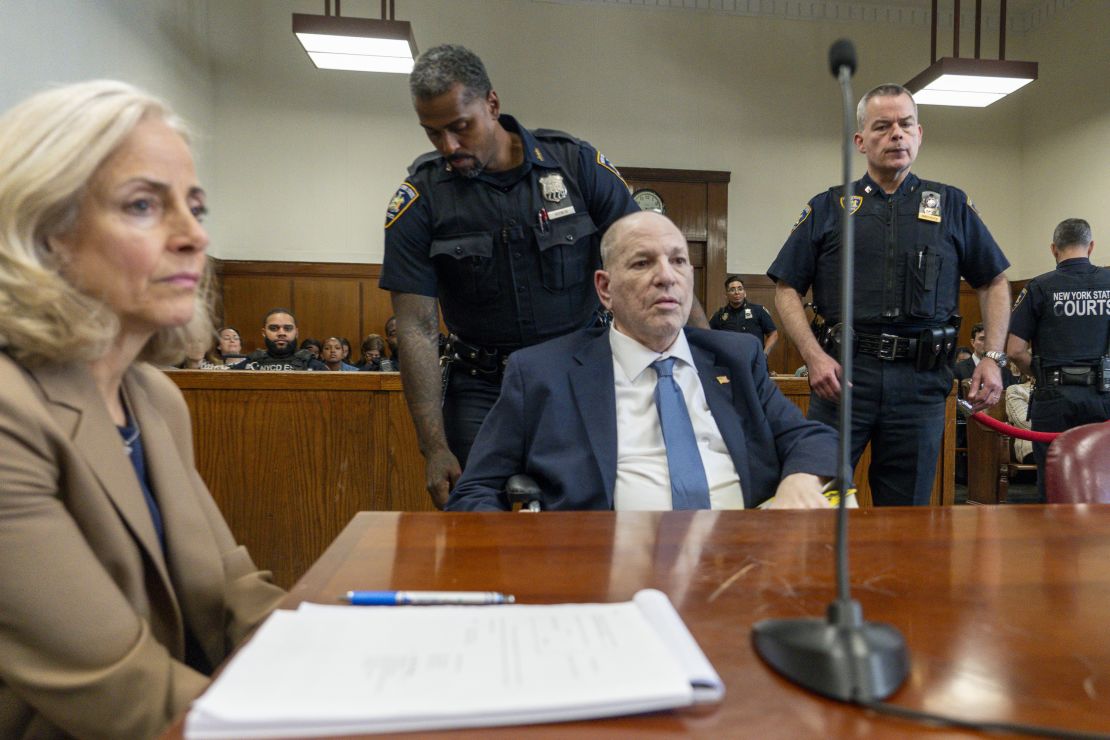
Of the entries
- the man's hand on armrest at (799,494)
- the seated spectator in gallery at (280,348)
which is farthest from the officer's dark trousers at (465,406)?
the seated spectator in gallery at (280,348)

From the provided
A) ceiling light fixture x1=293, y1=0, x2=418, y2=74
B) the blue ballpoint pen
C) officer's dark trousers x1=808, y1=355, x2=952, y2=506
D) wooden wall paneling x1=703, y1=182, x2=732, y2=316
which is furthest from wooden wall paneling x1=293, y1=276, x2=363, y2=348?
the blue ballpoint pen

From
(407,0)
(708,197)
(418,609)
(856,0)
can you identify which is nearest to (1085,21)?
(856,0)

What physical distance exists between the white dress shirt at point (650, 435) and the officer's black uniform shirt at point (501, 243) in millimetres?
409

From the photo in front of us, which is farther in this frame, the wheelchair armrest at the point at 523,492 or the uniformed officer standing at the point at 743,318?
the uniformed officer standing at the point at 743,318

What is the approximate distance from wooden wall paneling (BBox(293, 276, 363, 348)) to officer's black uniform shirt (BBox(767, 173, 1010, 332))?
20.1ft

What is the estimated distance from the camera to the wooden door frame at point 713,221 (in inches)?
314

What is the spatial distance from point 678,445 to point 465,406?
80cm

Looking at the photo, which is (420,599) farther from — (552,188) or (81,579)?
(552,188)

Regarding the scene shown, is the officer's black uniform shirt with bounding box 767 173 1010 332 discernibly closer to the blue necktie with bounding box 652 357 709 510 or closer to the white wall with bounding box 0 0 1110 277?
the blue necktie with bounding box 652 357 709 510

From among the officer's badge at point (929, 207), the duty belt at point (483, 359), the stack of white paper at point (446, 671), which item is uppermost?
the officer's badge at point (929, 207)

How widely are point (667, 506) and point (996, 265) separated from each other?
174cm

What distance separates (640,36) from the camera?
800cm

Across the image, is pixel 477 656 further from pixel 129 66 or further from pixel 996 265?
pixel 129 66

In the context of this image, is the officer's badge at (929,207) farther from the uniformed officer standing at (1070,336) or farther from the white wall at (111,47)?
the white wall at (111,47)
